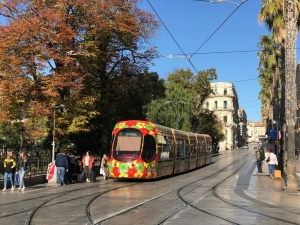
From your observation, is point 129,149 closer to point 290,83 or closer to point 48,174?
point 48,174

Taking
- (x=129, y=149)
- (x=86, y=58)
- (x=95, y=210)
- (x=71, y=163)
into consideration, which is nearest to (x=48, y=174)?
(x=71, y=163)

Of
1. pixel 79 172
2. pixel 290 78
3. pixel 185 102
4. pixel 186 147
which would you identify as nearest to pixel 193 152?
pixel 186 147

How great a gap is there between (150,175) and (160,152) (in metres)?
1.78

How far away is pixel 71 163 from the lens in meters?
23.4

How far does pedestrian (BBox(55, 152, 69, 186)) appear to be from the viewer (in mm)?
20922

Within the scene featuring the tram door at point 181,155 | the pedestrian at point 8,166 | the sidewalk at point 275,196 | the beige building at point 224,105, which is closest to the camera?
the sidewalk at point 275,196

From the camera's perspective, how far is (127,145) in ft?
75.0

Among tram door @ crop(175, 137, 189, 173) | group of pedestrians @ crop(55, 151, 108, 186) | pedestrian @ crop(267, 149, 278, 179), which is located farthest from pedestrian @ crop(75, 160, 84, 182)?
pedestrian @ crop(267, 149, 278, 179)

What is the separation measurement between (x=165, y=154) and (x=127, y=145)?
10.5 ft

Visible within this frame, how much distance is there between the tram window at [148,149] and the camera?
74.4 ft

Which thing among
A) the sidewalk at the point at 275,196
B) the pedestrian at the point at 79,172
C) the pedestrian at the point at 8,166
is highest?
the pedestrian at the point at 8,166

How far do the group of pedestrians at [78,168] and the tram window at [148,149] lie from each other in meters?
3.29

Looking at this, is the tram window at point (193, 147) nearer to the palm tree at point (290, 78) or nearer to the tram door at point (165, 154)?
the tram door at point (165, 154)

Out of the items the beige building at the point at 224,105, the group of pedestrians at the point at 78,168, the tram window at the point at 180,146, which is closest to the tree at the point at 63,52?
the group of pedestrians at the point at 78,168
